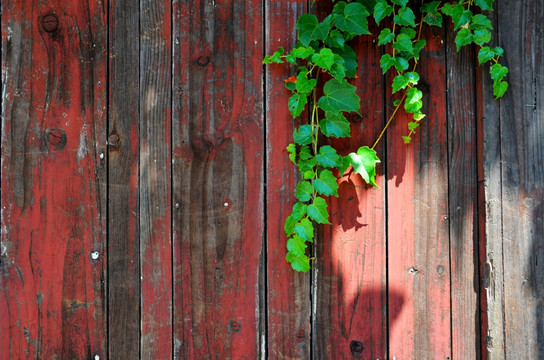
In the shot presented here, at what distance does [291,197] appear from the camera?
150cm

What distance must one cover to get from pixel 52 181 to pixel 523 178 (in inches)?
63.3

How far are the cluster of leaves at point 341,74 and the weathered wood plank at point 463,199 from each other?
85 mm

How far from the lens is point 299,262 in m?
1.44

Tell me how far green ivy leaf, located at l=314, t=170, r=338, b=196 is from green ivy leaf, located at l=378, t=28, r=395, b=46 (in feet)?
1.49

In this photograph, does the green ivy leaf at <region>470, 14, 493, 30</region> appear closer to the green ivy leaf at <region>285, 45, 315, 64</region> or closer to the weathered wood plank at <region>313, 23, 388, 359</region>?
the weathered wood plank at <region>313, 23, 388, 359</region>

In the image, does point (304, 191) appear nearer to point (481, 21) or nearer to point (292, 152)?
point (292, 152)

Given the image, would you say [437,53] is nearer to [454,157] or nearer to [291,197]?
[454,157]

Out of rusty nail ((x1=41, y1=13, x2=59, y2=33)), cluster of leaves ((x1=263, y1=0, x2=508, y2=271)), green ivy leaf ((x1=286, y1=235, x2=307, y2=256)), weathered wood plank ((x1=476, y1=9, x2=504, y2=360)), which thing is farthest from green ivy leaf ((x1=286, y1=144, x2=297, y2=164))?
rusty nail ((x1=41, y1=13, x2=59, y2=33))

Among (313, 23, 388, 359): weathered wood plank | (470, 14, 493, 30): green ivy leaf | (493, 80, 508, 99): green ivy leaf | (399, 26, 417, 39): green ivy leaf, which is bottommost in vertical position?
(313, 23, 388, 359): weathered wood plank

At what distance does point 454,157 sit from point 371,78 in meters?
0.39

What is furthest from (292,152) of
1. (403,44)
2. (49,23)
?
(49,23)

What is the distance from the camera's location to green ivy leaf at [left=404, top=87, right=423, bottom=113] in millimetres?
1426

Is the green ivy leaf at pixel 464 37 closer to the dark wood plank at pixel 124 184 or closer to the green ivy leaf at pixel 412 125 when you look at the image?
the green ivy leaf at pixel 412 125

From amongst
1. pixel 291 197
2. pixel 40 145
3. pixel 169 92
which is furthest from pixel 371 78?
pixel 40 145
